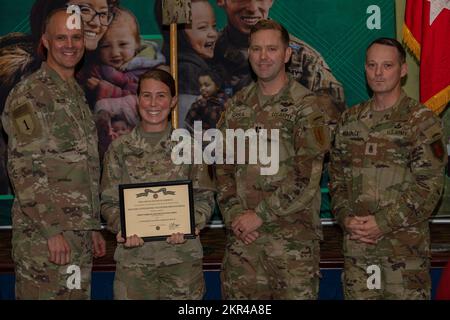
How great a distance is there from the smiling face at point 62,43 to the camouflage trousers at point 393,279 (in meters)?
1.74

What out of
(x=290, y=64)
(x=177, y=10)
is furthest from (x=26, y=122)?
(x=290, y=64)

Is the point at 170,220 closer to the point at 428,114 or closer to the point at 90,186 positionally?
the point at 90,186

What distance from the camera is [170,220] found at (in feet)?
10.3

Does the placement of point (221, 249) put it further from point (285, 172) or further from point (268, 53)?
point (268, 53)

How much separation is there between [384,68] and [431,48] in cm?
158

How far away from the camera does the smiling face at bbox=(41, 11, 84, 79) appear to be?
3.40 metres

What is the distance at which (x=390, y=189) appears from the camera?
322 cm

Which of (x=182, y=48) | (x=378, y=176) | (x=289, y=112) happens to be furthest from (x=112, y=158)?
(x=182, y=48)

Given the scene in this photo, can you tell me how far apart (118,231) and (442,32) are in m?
2.78

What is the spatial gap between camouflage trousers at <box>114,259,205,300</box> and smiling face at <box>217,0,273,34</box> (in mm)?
2854

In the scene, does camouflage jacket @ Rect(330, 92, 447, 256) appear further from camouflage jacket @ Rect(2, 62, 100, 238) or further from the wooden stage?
camouflage jacket @ Rect(2, 62, 100, 238)

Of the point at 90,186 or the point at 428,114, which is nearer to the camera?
the point at 428,114

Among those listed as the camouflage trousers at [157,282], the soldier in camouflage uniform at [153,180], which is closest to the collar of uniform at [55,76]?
the soldier in camouflage uniform at [153,180]

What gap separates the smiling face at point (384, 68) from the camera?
3225mm
